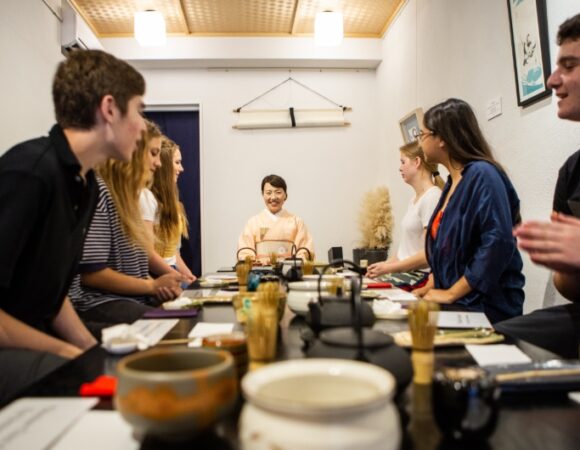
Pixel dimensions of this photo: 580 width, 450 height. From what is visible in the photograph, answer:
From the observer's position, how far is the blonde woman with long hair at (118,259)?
70.6 inches

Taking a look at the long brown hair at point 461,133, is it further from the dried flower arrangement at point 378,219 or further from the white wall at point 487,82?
the dried flower arrangement at point 378,219

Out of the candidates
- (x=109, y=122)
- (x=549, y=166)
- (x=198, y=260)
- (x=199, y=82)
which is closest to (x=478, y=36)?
(x=549, y=166)

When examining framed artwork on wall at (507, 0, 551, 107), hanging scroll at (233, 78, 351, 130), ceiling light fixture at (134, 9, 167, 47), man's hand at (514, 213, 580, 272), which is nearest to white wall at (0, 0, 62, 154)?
ceiling light fixture at (134, 9, 167, 47)

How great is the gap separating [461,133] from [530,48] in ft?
2.23

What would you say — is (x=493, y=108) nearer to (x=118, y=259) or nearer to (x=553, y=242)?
(x=553, y=242)

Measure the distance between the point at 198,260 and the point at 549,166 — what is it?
3952 mm

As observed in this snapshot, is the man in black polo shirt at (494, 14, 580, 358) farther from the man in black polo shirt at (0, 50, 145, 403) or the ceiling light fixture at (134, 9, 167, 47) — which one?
the ceiling light fixture at (134, 9, 167, 47)

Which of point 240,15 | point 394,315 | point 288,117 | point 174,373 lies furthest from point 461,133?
point 288,117

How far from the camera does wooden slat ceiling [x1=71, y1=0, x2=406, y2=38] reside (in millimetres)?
4391

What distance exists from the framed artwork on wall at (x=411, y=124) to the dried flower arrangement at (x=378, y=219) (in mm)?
782

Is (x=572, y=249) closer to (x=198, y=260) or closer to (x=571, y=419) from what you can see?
(x=571, y=419)

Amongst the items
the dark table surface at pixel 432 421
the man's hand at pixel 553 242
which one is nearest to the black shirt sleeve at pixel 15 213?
the dark table surface at pixel 432 421

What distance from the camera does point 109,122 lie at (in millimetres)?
1361

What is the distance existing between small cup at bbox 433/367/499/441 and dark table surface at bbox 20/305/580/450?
2 cm
